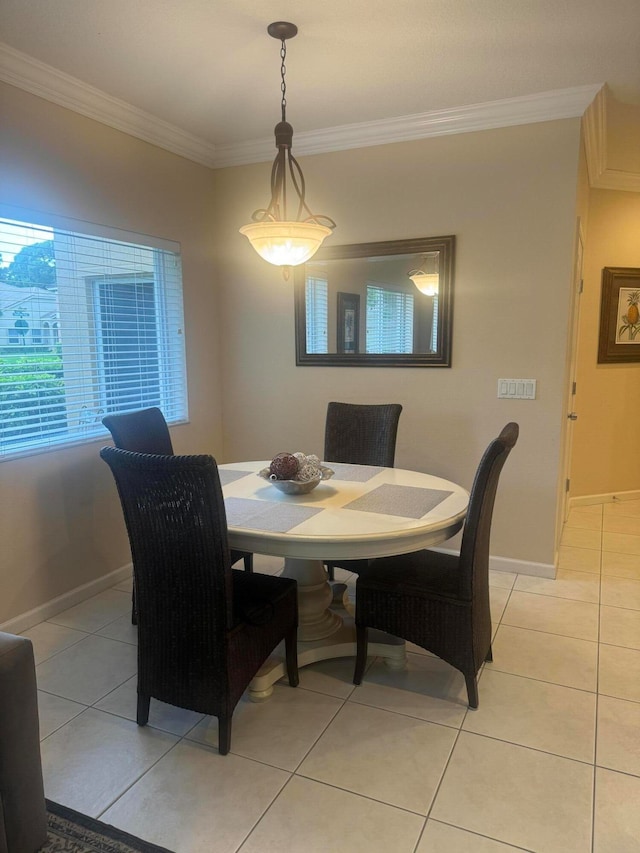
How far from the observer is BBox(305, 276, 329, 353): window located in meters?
3.71

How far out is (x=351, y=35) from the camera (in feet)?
7.83

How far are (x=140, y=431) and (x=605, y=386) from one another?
3.66m

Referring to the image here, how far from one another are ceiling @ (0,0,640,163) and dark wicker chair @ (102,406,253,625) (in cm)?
162

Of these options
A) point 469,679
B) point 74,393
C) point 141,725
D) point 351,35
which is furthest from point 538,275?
point 141,725

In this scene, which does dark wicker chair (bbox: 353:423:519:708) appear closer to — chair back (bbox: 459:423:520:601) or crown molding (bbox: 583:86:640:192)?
chair back (bbox: 459:423:520:601)

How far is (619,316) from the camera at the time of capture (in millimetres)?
4543

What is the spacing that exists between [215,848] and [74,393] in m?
2.18

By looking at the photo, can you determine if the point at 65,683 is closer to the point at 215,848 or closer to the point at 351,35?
the point at 215,848

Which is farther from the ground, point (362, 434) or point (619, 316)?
point (619, 316)

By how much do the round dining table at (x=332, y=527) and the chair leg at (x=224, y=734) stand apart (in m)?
0.30

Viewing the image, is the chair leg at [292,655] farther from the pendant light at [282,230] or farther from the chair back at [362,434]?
the pendant light at [282,230]

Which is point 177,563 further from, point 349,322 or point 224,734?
point 349,322

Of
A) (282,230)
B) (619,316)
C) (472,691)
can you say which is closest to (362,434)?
(282,230)

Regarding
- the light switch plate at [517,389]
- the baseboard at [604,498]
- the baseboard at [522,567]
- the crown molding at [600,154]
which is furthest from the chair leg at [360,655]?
the baseboard at [604,498]
